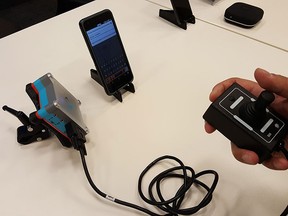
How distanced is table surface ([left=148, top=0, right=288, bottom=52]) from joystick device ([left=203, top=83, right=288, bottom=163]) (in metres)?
0.42

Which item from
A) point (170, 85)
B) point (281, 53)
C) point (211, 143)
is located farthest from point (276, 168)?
point (281, 53)

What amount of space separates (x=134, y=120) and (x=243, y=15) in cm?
52

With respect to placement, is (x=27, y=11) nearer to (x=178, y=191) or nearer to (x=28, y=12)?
(x=28, y=12)

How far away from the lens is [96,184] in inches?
19.8

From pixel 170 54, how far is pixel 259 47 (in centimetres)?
26

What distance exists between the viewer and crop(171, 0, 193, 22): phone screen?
84cm

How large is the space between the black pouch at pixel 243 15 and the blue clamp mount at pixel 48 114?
0.57 metres

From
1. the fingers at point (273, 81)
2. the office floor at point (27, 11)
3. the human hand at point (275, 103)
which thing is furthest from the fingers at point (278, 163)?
the office floor at point (27, 11)

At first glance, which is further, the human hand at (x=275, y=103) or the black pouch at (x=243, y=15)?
the black pouch at (x=243, y=15)

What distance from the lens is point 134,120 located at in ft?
1.98

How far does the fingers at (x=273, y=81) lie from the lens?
48cm

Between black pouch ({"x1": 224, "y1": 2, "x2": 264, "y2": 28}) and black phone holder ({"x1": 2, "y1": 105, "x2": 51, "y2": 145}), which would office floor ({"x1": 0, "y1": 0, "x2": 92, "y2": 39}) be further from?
black phone holder ({"x1": 2, "y1": 105, "x2": 51, "y2": 145})

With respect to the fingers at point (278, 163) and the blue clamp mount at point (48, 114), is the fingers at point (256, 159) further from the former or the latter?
the blue clamp mount at point (48, 114)

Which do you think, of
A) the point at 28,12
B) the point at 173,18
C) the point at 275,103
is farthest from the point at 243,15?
the point at 28,12
